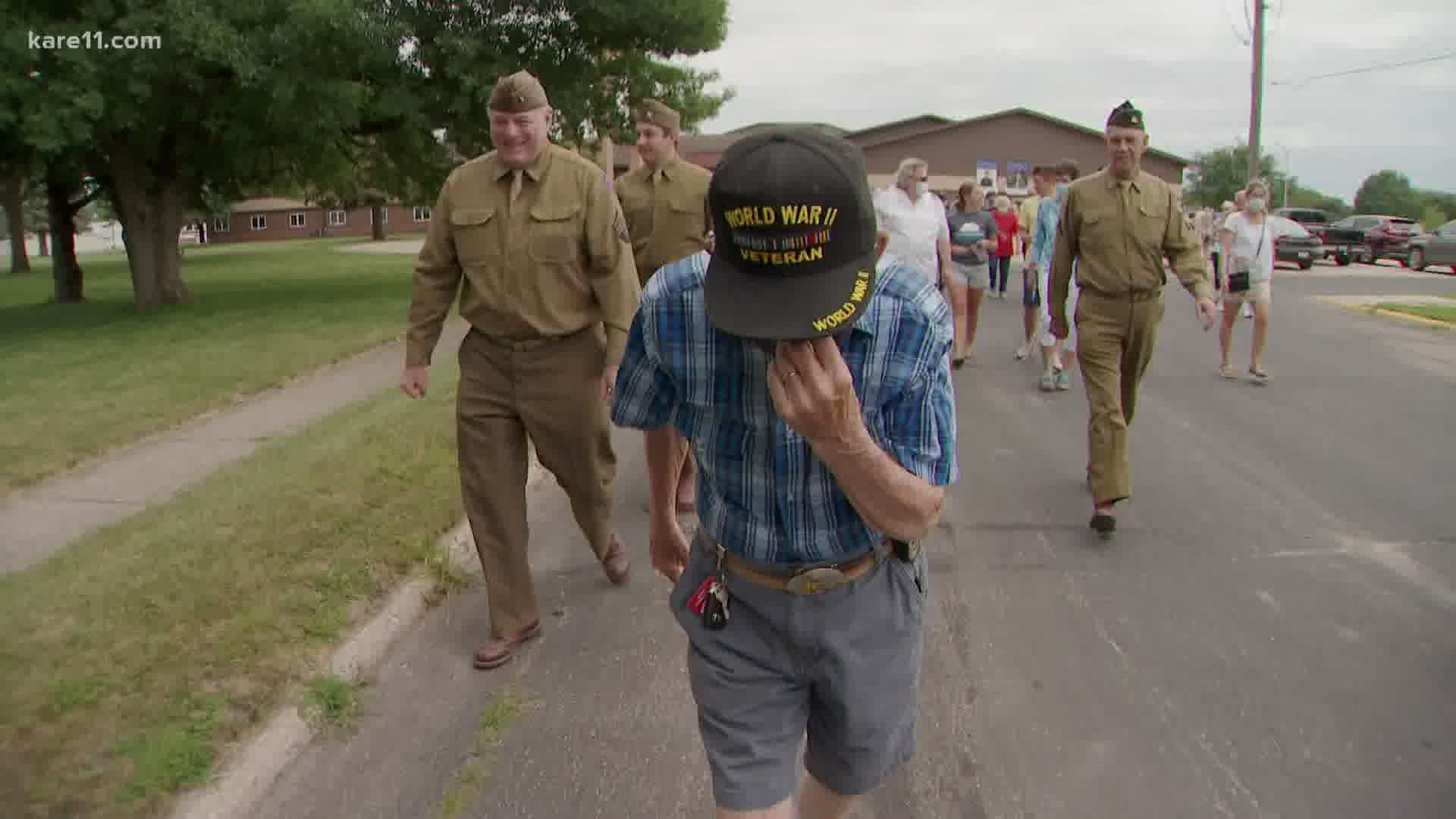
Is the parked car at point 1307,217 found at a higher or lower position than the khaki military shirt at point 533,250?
higher

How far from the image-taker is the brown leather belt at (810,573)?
2.31 m

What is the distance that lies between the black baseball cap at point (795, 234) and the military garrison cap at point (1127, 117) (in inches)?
176

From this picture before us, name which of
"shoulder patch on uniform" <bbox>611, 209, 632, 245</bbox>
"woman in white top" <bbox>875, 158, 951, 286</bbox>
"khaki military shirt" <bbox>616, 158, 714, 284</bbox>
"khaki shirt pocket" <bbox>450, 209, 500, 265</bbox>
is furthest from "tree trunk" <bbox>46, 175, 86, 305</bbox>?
"shoulder patch on uniform" <bbox>611, 209, 632, 245</bbox>

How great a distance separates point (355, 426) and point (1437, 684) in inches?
265

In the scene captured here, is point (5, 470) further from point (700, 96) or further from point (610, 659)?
point (700, 96)

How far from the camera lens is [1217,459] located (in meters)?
7.64

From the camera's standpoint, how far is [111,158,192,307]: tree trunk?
20.2m

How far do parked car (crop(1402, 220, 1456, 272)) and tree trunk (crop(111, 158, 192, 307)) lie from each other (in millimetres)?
27587

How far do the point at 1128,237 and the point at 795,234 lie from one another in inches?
182

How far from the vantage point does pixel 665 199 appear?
6625mm

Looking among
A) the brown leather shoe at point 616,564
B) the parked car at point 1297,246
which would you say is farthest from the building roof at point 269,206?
the brown leather shoe at point 616,564

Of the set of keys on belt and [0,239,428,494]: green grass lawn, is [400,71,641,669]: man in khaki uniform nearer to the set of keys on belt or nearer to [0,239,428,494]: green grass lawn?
the set of keys on belt

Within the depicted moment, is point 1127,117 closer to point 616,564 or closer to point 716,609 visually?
point 616,564

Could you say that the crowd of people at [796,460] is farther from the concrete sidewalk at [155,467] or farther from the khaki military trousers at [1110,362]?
the concrete sidewalk at [155,467]
